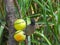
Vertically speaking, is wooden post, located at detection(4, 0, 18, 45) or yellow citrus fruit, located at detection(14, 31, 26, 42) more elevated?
wooden post, located at detection(4, 0, 18, 45)

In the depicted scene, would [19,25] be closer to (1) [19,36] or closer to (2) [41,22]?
(1) [19,36]

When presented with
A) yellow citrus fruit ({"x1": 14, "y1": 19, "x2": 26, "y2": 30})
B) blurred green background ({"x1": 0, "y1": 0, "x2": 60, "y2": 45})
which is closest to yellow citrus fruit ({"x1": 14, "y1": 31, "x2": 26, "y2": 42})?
yellow citrus fruit ({"x1": 14, "y1": 19, "x2": 26, "y2": 30})

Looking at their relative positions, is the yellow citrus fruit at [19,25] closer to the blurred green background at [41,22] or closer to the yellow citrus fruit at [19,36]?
the yellow citrus fruit at [19,36]

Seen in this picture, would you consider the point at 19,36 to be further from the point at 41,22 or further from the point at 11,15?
the point at 41,22

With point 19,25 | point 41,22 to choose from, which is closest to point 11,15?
point 19,25

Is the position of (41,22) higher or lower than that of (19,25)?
lower

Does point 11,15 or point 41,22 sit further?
point 41,22

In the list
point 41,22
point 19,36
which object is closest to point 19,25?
point 19,36

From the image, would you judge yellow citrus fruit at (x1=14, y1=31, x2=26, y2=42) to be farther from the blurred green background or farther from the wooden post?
the blurred green background

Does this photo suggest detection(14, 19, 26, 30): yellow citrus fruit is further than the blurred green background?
No

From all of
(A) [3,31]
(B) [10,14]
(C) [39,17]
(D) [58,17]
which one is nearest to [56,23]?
(D) [58,17]

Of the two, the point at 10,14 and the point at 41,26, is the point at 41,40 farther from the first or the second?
the point at 10,14

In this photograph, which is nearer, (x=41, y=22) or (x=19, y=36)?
(x=19, y=36)
